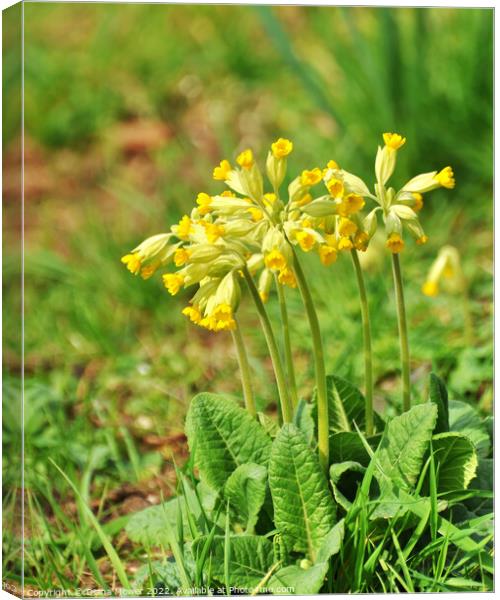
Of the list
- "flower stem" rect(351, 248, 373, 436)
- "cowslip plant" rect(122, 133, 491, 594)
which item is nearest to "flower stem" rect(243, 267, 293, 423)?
"cowslip plant" rect(122, 133, 491, 594)

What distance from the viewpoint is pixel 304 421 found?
143 centimetres

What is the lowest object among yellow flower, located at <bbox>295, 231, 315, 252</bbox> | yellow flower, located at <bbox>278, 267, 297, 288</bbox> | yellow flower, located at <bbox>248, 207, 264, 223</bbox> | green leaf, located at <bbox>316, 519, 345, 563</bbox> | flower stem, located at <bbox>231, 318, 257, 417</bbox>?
green leaf, located at <bbox>316, 519, 345, 563</bbox>

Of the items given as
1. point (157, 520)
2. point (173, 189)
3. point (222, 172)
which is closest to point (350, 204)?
point (222, 172)

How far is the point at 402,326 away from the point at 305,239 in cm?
23

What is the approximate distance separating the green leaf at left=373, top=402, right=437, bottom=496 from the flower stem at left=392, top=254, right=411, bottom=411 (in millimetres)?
85

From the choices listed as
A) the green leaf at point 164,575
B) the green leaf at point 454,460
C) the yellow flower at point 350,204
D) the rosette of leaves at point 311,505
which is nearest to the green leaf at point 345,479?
the rosette of leaves at point 311,505

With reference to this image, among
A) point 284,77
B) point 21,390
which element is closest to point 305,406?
point 21,390

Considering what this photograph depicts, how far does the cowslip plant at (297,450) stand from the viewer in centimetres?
133

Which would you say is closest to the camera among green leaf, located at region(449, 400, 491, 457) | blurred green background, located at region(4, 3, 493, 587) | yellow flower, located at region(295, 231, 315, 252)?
yellow flower, located at region(295, 231, 315, 252)

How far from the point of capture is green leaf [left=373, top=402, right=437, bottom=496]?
1.35 meters

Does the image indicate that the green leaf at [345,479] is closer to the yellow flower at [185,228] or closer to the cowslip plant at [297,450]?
the cowslip plant at [297,450]

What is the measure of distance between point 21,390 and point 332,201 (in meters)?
0.50

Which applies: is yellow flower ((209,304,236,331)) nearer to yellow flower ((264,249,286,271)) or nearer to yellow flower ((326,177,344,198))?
yellow flower ((264,249,286,271))

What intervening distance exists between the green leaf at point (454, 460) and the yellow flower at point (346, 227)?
0.96ft
